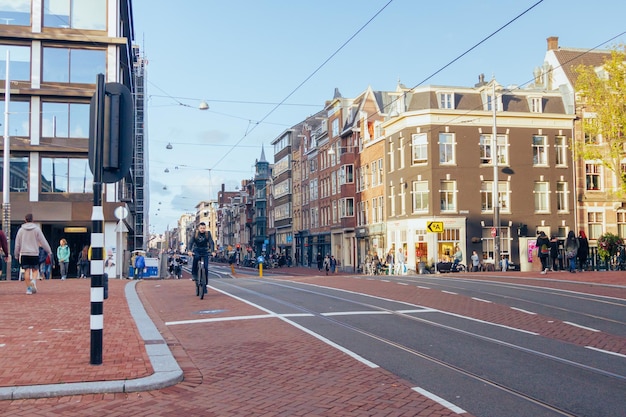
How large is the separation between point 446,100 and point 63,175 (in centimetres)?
2604

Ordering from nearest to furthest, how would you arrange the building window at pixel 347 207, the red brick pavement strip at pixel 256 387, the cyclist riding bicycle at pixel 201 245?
1. the red brick pavement strip at pixel 256 387
2. the cyclist riding bicycle at pixel 201 245
3. the building window at pixel 347 207

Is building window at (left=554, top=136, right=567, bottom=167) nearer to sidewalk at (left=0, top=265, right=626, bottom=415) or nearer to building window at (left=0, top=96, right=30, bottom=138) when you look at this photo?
building window at (left=0, top=96, right=30, bottom=138)

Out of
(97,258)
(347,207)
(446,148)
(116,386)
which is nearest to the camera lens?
(116,386)

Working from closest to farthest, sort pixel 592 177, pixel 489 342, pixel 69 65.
Result: pixel 489 342
pixel 69 65
pixel 592 177

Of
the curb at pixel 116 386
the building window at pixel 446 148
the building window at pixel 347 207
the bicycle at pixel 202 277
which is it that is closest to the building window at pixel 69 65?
the building window at pixel 446 148

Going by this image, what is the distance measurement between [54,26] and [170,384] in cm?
3387

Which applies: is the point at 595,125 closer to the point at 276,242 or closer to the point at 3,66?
the point at 3,66

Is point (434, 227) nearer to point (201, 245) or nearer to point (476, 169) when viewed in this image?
point (476, 169)

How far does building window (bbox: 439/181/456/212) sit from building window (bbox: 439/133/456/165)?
4.99 feet

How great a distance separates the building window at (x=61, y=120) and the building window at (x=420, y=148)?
2205 centimetres

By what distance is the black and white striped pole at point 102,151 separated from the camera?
7.09m

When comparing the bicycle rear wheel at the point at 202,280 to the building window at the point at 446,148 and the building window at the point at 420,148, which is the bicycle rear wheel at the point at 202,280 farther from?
the building window at the point at 446,148

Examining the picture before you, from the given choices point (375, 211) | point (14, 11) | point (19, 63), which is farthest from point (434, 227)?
point (14, 11)

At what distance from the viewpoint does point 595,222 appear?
47.3 m
